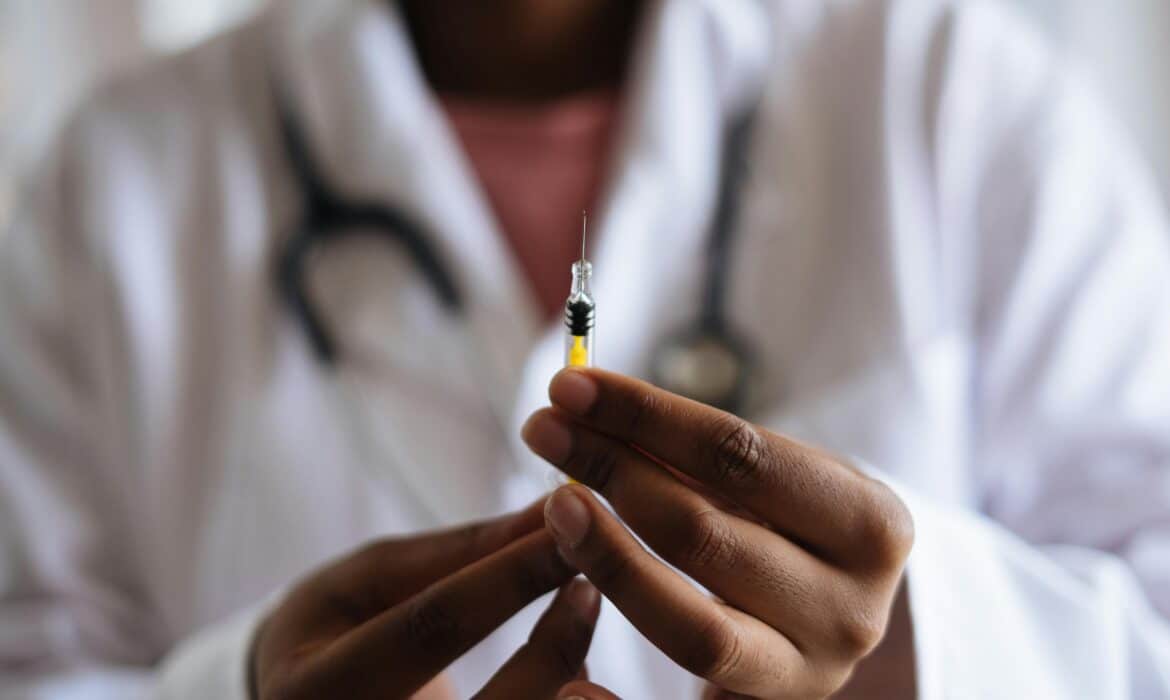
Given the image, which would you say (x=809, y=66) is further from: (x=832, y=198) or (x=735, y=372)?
(x=735, y=372)

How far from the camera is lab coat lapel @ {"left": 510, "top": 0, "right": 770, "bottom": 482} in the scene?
0.61 m

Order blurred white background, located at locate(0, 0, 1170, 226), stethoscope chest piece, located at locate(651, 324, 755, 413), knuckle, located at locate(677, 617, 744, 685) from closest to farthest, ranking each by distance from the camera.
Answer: knuckle, located at locate(677, 617, 744, 685), stethoscope chest piece, located at locate(651, 324, 755, 413), blurred white background, located at locate(0, 0, 1170, 226)

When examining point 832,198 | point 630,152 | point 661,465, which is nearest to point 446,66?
point 630,152

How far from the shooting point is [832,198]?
2.09 feet

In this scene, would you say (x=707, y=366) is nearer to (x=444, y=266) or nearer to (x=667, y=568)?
(x=444, y=266)

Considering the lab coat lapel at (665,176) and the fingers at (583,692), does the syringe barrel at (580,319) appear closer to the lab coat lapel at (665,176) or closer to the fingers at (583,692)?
the fingers at (583,692)

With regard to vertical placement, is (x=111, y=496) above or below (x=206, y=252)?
below

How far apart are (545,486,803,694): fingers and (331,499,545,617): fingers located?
0.05 meters

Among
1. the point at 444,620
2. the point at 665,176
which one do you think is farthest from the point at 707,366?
the point at 444,620

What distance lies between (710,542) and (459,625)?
0.08 meters

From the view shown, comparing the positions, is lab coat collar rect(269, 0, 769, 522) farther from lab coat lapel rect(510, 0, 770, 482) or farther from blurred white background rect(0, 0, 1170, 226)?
blurred white background rect(0, 0, 1170, 226)

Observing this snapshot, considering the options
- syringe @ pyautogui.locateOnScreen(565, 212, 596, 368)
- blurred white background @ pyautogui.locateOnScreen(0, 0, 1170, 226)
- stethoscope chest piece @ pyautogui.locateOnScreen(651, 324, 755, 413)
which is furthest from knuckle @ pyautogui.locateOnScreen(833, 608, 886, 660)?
blurred white background @ pyautogui.locateOnScreen(0, 0, 1170, 226)

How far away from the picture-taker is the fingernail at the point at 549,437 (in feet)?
0.89

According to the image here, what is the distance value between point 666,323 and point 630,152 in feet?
0.37
